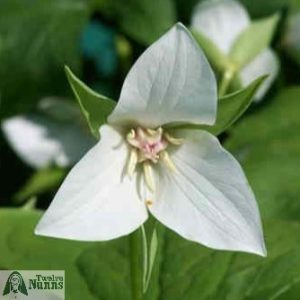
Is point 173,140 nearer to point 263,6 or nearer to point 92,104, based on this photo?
point 92,104

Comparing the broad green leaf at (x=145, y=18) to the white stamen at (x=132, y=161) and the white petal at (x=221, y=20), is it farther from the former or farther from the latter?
the white stamen at (x=132, y=161)

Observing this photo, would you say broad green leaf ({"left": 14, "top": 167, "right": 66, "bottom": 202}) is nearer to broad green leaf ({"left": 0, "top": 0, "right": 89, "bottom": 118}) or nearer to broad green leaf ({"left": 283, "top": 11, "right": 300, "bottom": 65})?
broad green leaf ({"left": 0, "top": 0, "right": 89, "bottom": 118})

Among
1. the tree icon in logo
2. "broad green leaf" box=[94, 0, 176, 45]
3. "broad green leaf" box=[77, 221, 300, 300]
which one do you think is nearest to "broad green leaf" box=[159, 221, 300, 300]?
"broad green leaf" box=[77, 221, 300, 300]

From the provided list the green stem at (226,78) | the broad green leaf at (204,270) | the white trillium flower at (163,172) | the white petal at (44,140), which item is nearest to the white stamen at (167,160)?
the white trillium flower at (163,172)

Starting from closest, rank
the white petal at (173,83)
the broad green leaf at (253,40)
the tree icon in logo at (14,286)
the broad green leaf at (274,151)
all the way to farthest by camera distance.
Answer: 1. the white petal at (173,83)
2. the tree icon in logo at (14,286)
3. the broad green leaf at (274,151)
4. the broad green leaf at (253,40)

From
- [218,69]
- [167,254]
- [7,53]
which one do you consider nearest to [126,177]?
[167,254]

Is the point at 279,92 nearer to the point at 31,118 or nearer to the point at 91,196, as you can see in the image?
the point at 31,118
